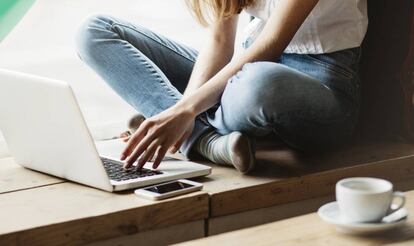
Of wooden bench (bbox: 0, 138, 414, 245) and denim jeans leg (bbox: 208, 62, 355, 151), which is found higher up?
denim jeans leg (bbox: 208, 62, 355, 151)

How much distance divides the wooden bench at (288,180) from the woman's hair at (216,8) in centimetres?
31

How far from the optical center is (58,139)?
1583mm

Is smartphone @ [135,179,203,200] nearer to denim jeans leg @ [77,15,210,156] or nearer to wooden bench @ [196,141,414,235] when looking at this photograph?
wooden bench @ [196,141,414,235]

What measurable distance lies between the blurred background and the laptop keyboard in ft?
1.83

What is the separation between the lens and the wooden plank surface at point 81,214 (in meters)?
1.39

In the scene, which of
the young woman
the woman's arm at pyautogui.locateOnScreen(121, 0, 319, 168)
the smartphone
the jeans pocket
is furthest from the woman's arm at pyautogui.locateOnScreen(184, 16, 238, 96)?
the smartphone

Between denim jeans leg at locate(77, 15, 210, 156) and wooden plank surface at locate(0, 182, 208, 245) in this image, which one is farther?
denim jeans leg at locate(77, 15, 210, 156)

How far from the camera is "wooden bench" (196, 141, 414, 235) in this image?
1590mm

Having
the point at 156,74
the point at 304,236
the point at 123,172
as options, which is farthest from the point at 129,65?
the point at 304,236

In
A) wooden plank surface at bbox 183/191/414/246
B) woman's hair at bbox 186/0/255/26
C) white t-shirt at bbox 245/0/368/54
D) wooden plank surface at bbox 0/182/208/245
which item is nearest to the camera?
wooden plank surface at bbox 183/191/414/246

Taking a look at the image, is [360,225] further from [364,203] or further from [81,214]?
[81,214]

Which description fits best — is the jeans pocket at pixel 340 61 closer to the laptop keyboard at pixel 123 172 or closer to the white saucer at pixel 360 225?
the laptop keyboard at pixel 123 172

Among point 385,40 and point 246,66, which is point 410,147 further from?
point 246,66

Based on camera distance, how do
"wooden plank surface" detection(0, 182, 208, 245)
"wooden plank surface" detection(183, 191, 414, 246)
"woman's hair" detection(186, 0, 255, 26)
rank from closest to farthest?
"wooden plank surface" detection(183, 191, 414, 246) < "wooden plank surface" detection(0, 182, 208, 245) < "woman's hair" detection(186, 0, 255, 26)
